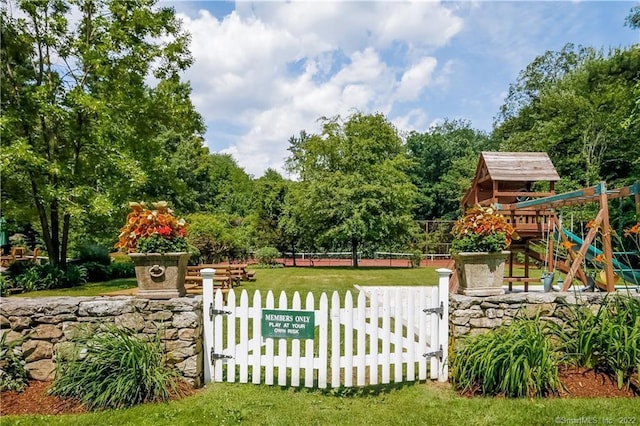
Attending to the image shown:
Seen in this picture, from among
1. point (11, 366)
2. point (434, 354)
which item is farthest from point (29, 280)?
point (434, 354)

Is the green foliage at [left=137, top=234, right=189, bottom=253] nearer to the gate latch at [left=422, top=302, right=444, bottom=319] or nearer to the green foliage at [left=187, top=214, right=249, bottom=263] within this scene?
the gate latch at [left=422, top=302, right=444, bottom=319]

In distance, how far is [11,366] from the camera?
3.82m

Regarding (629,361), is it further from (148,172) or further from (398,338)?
(148,172)

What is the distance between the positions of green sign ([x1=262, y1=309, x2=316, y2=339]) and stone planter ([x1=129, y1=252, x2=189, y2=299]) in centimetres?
93

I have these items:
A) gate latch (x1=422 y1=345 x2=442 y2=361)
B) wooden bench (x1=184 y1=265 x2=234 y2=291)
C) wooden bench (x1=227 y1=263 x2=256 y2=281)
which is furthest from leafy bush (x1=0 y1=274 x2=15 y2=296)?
gate latch (x1=422 y1=345 x2=442 y2=361)

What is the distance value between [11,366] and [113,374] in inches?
43.0

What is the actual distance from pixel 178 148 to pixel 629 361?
91.0ft

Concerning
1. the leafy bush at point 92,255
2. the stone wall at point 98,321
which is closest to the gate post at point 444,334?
the stone wall at point 98,321

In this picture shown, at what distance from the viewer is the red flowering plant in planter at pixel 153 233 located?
3932mm

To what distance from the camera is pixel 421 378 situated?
4.14m

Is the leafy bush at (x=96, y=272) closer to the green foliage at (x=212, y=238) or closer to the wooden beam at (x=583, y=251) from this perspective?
the green foliage at (x=212, y=238)

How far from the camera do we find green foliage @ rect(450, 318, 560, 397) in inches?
143

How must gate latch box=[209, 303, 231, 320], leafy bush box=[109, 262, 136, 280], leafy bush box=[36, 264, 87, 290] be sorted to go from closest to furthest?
gate latch box=[209, 303, 231, 320], leafy bush box=[36, 264, 87, 290], leafy bush box=[109, 262, 136, 280]

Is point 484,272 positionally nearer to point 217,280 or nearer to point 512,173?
point 512,173
